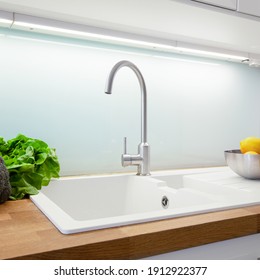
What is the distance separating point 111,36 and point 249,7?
0.51 metres

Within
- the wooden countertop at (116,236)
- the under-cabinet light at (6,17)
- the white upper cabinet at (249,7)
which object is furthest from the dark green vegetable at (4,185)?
the white upper cabinet at (249,7)

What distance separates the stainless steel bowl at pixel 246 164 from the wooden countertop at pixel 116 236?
15.5 inches

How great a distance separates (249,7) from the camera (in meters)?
1.11

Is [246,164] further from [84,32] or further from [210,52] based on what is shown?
[84,32]

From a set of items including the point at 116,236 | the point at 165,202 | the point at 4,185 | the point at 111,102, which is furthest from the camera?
the point at 111,102

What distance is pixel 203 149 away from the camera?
1.60 meters

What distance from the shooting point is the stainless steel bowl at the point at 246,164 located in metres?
1.10

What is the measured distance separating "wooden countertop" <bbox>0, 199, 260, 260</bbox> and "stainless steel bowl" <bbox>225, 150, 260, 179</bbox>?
0.39 meters

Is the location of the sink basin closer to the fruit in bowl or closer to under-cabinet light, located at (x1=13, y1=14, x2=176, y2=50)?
the fruit in bowl

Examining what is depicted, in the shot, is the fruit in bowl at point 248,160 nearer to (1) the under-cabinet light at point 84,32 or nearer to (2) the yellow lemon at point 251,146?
(2) the yellow lemon at point 251,146

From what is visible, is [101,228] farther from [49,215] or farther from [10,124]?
[10,124]

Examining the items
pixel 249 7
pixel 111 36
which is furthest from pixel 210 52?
pixel 111 36

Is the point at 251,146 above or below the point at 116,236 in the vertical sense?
above
